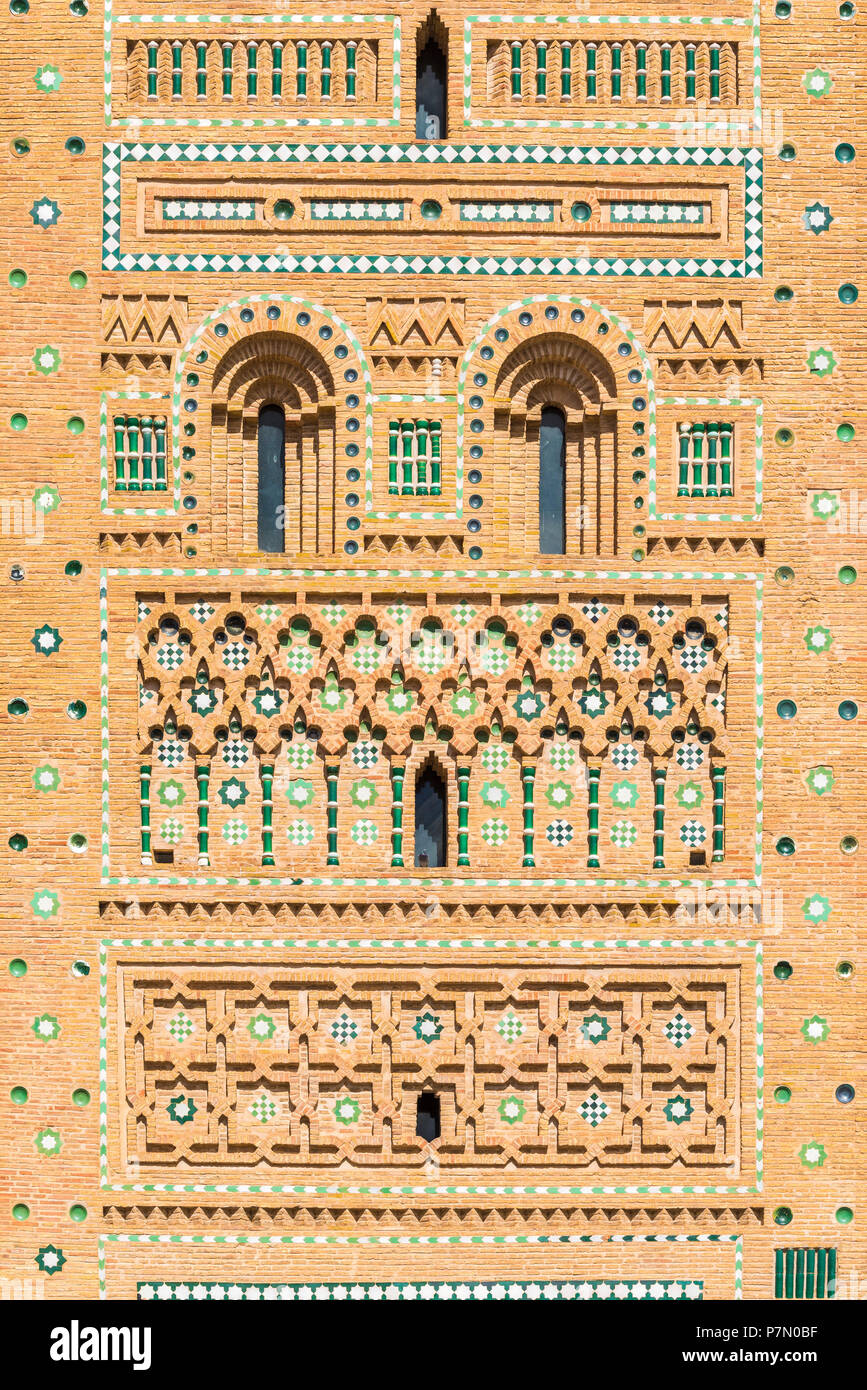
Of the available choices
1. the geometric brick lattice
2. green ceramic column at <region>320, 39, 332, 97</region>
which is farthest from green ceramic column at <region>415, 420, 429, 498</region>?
the geometric brick lattice

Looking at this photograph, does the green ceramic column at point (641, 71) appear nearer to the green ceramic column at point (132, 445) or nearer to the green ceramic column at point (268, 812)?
the green ceramic column at point (132, 445)

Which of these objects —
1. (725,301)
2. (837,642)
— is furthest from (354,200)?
(837,642)

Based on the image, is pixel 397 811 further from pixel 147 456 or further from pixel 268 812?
pixel 147 456

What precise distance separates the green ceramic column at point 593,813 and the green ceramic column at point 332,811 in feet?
4.08

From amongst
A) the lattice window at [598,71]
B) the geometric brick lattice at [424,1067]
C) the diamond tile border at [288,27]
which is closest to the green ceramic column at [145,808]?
the geometric brick lattice at [424,1067]

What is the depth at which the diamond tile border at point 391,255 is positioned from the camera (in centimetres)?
944

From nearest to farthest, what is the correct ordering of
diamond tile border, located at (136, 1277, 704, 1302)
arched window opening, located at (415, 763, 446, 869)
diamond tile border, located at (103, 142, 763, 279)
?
diamond tile border, located at (136, 1277, 704, 1302)
diamond tile border, located at (103, 142, 763, 279)
arched window opening, located at (415, 763, 446, 869)

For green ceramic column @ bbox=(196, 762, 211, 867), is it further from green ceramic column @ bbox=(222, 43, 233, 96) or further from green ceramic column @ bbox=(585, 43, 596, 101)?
green ceramic column @ bbox=(585, 43, 596, 101)

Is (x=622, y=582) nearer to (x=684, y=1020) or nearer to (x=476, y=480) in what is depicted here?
(x=476, y=480)

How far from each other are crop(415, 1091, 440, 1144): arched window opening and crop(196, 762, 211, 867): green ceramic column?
5.25ft

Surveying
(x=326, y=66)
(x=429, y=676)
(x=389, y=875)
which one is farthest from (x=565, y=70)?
(x=389, y=875)

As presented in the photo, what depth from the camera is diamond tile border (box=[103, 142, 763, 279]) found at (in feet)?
31.0

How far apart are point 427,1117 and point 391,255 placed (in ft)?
14.0

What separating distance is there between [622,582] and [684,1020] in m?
2.18
